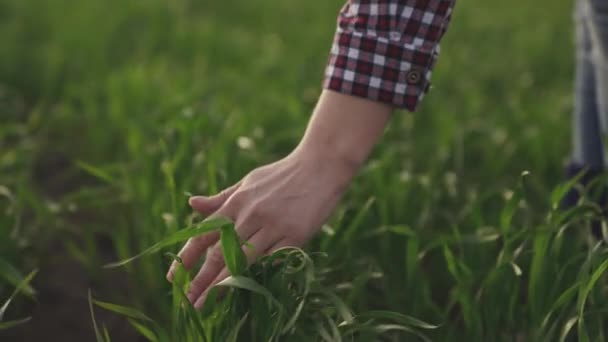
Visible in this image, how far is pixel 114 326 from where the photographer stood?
5.47 ft

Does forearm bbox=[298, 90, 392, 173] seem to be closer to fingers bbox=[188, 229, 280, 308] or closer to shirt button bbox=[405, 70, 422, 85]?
shirt button bbox=[405, 70, 422, 85]

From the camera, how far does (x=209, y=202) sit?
1.21 m

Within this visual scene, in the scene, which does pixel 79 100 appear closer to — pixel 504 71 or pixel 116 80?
pixel 116 80

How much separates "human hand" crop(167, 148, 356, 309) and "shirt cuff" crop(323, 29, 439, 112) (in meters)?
0.11

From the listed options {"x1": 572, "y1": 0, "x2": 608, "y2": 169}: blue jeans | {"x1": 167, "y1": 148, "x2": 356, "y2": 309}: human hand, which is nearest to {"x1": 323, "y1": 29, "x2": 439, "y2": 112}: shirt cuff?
{"x1": 167, "y1": 148, "x2": 356, "y2": 309}: human hand

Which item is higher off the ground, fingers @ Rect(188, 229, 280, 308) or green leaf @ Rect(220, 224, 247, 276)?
green leaf @ Rect(220, 224, 247, 276)

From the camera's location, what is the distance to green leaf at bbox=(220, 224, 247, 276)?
1119 millimetres

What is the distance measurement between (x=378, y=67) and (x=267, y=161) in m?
0.96

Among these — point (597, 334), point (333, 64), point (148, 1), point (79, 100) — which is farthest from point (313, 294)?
point (148, 1)

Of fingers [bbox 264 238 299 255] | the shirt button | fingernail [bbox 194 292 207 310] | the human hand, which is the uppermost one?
the shirt button

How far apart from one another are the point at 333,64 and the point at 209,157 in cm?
69

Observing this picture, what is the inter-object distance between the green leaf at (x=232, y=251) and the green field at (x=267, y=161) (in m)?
0.04

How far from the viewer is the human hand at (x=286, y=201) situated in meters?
1.12

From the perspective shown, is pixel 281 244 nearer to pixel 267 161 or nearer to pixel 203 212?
pixel 203 212
